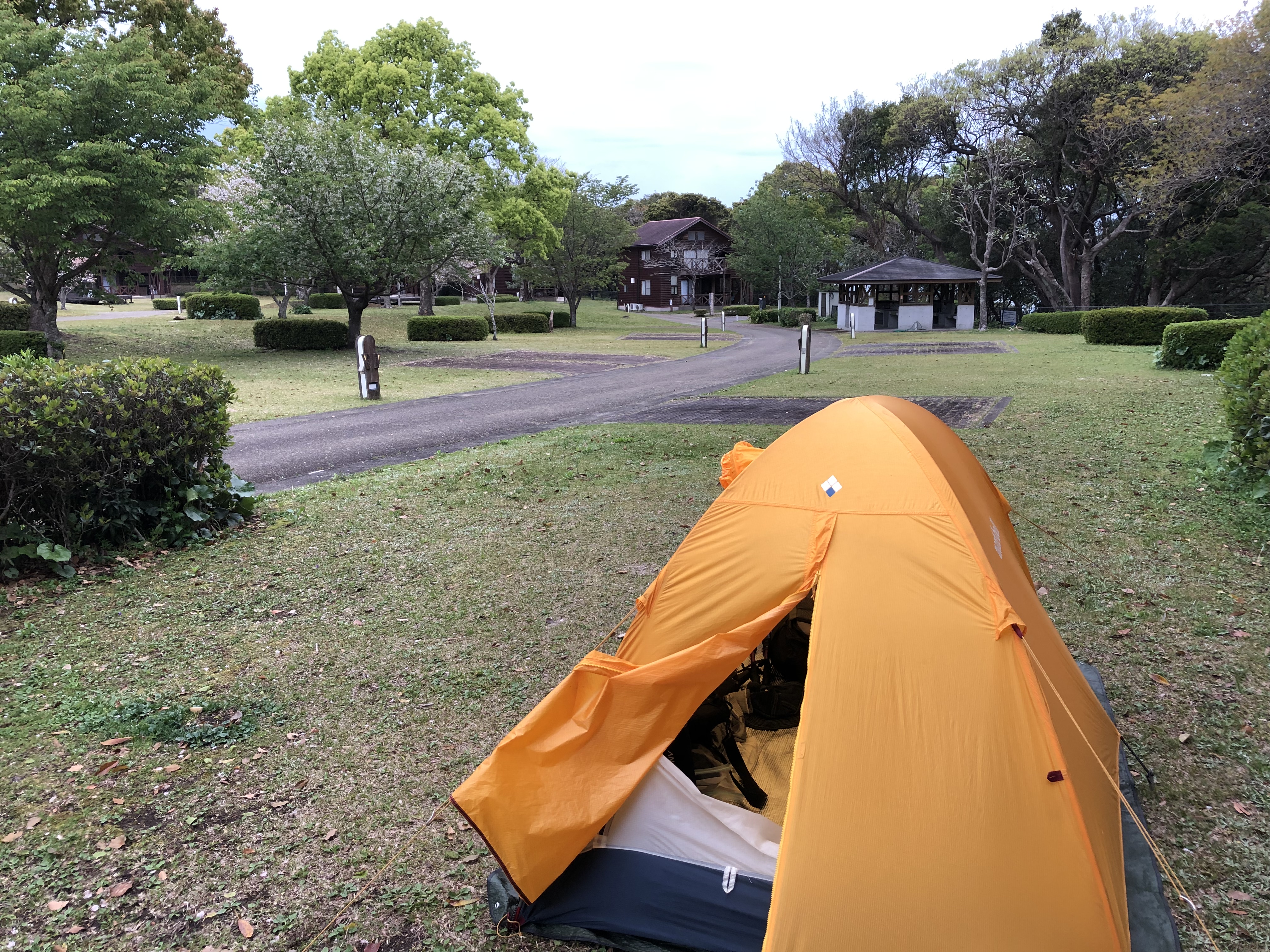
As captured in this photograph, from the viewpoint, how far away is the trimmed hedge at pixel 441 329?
29406 millimetres

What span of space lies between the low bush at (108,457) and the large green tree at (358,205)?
16.6m

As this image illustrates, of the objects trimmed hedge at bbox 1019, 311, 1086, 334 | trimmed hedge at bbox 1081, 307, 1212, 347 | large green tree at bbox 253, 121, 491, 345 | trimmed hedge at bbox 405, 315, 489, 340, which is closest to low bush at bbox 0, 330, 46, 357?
large green tree at bbox 253, 121, 491, 345

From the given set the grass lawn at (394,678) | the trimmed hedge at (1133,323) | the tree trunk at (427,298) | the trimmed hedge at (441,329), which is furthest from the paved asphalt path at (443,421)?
the tree trunk at (427,298)

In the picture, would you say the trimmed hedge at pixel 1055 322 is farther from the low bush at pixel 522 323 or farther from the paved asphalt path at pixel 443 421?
the low bush at pixel 522 323

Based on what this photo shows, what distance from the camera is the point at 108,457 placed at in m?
5.82

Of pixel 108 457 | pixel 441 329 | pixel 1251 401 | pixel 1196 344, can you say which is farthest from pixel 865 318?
pixel 108 457

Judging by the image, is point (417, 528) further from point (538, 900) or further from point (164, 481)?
point (538, 900)

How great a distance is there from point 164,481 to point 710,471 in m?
5.00

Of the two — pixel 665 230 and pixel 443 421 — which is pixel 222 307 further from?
pixel 665 230

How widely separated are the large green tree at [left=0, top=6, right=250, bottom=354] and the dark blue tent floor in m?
19.2

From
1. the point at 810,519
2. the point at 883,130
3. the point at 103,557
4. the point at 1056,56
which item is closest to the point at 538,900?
the point at 810,519

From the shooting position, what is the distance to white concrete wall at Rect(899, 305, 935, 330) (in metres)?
35.7

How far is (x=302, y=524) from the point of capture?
7039 millimetres

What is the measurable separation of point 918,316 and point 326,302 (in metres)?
27.0
